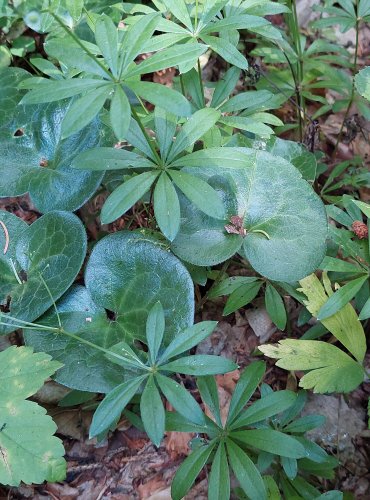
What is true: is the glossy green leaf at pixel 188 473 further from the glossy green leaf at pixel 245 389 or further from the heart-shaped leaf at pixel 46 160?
the heart-shaped leaf at pixel 46 160

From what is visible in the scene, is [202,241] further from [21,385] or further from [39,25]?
[39,25]

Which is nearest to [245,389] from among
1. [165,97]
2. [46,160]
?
[165,97]

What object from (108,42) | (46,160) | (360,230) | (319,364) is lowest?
(319,364)

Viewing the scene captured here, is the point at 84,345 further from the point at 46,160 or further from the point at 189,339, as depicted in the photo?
the point at 46,160

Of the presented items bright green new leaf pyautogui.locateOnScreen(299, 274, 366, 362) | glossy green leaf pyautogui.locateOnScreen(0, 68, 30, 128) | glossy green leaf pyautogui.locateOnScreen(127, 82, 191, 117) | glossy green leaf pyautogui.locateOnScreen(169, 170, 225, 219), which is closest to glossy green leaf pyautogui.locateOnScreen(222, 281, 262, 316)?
bright green new leaf pyautogui.locateOnScreen(299, 274, 366, 362)

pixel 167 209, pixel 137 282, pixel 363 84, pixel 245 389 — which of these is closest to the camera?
pixel 167 209

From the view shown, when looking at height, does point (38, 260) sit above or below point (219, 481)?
above

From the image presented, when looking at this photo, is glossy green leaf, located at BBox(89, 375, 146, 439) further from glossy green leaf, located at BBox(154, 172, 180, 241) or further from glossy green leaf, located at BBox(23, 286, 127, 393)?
glossy green leaf, located at BBox(154, 172, 180, 241)
